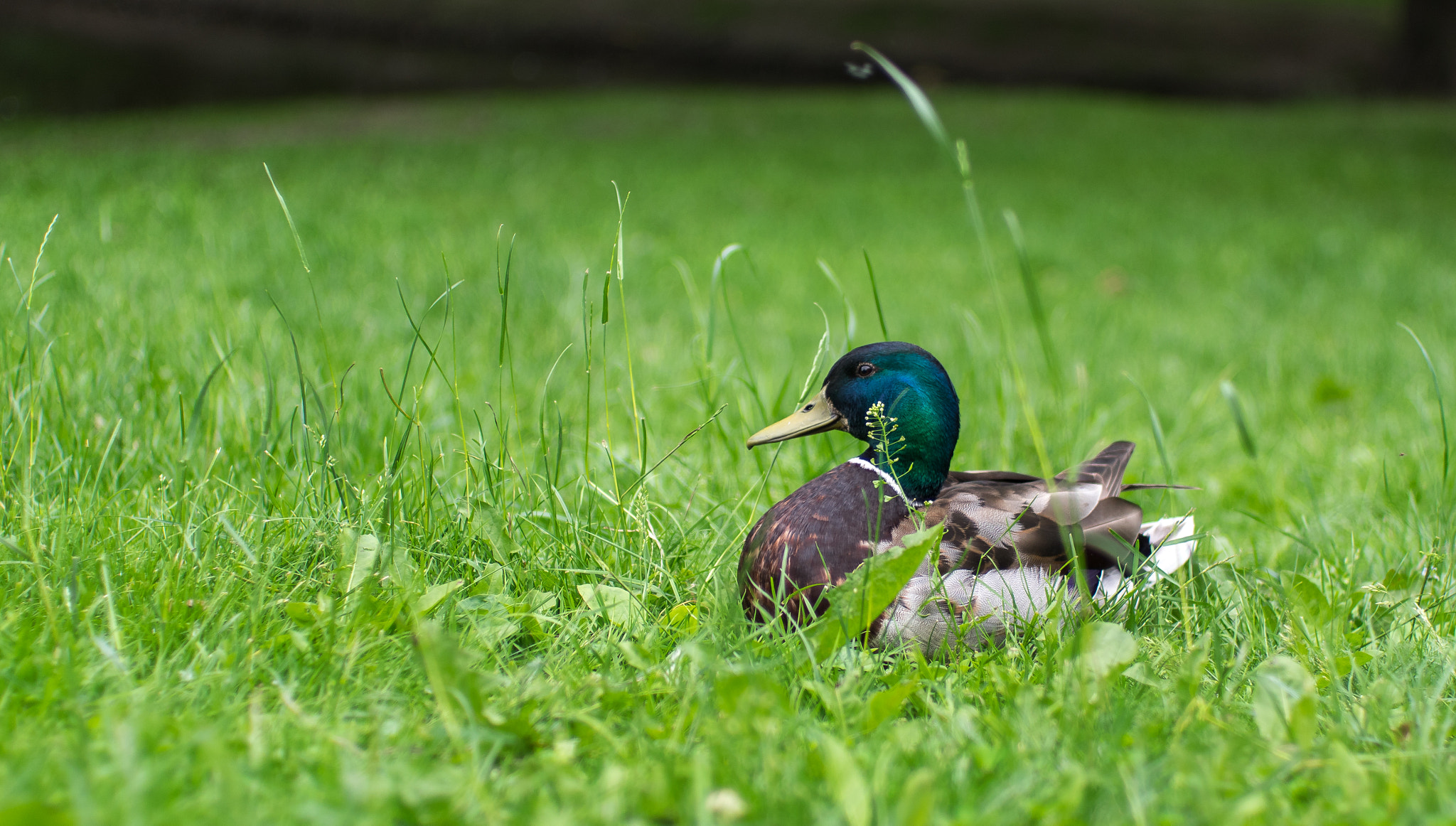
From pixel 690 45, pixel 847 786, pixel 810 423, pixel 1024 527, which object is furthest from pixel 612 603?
pixel 690 45

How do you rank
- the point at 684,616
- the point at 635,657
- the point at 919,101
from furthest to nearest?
the point at 684,616, the point at 635,657, the point at 919,101

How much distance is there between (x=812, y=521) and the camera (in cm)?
183

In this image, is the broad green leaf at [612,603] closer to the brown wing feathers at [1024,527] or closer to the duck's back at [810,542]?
the duck's back at [810,542]

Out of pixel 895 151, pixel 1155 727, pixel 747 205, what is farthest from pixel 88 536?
pixel 895 151

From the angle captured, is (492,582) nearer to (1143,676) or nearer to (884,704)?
(884,704)

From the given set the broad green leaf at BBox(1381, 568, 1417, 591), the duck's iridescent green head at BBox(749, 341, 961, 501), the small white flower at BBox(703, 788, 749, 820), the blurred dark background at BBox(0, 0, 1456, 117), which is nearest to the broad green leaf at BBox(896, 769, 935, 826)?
the small white flower at BBox(703, 788, 749, 820)

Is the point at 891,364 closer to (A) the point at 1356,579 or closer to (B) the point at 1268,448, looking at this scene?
(A) the point at 1356,579

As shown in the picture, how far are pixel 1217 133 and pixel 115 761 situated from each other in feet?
46.6

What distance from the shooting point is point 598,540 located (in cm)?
192

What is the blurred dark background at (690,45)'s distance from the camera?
19516mm

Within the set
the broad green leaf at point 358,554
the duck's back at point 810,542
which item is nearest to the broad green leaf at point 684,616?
the duck's back at point 810,542

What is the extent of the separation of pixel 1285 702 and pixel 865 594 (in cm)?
62

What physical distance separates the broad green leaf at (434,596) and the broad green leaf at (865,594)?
0.58 metres

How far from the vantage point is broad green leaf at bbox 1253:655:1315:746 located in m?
1.42
